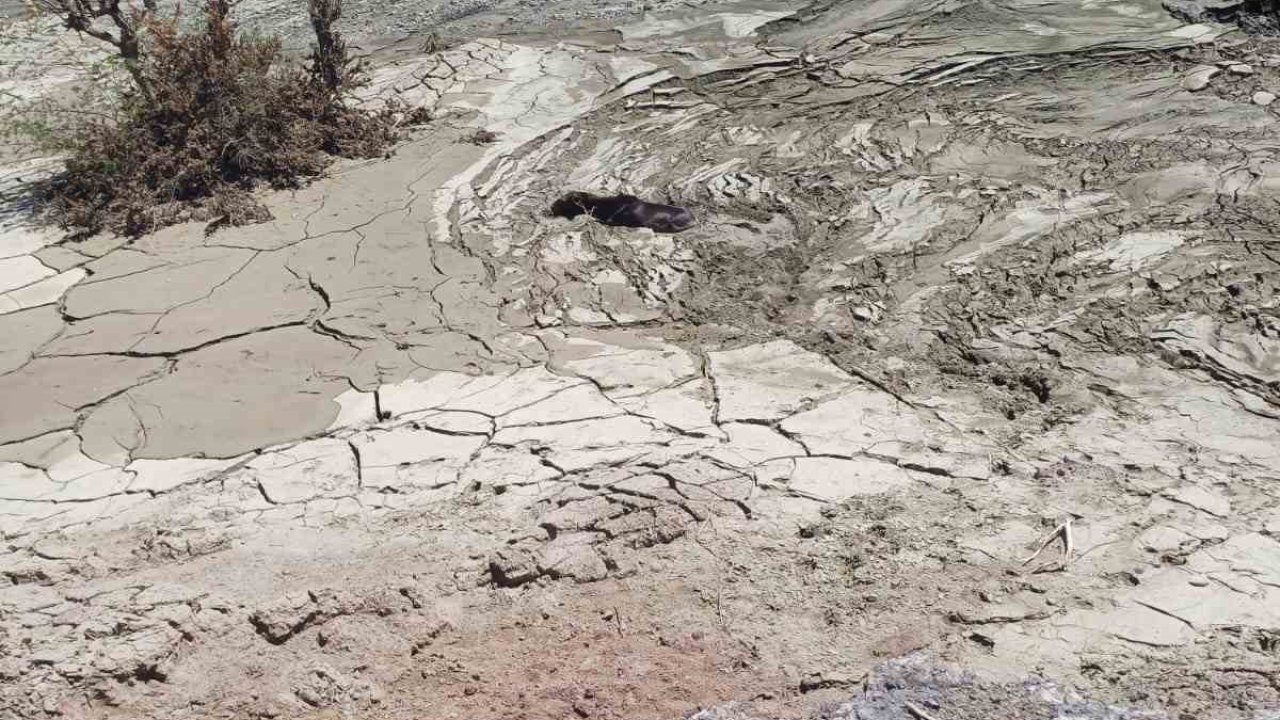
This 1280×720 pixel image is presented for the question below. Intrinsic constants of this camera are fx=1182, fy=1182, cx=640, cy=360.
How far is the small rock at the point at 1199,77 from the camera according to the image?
660 cm

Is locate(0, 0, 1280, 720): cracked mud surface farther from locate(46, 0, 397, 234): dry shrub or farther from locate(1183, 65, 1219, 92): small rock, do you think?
locate(46, 0, 397, 234): dry shrub

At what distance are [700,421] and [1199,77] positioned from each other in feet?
13.9

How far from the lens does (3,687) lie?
3322mm

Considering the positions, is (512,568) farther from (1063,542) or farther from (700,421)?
(1063,542)

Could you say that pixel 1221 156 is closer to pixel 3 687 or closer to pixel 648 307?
pixel 648 307

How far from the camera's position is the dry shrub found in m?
6.23

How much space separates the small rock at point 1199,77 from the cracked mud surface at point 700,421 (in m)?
0.04

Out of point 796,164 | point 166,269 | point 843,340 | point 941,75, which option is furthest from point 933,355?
point 166,269

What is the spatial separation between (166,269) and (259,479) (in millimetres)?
1999

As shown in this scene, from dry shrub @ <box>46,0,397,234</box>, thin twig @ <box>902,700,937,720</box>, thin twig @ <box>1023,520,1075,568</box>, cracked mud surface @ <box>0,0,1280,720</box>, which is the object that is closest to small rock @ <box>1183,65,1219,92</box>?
cracked mud surface @ <box>0,0,1280,720</box>

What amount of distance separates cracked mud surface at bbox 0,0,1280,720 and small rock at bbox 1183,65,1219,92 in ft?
0.12

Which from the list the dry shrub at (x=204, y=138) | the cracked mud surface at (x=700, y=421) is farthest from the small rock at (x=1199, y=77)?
the dry shrub at (x=204, y=138)

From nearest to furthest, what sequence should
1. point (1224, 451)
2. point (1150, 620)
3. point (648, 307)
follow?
point (1150, 620) → point (1224, 451) → point (648, 307)

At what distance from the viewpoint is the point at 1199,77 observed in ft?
22.0
